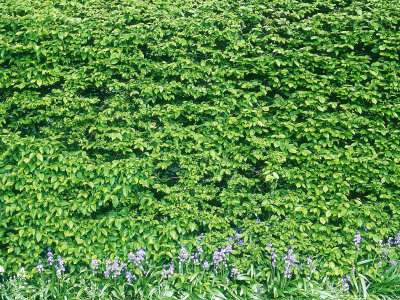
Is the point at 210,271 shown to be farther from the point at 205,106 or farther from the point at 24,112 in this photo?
the point at 24,112

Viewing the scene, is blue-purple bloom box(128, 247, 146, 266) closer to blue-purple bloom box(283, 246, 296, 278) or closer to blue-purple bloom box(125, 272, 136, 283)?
blue-purple bloom box(125, 272, 136, 283)

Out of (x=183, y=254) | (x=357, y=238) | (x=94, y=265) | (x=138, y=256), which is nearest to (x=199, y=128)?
(x=183, y=254)

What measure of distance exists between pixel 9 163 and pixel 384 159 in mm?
4227

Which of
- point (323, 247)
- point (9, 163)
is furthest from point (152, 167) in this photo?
point (323, 247)

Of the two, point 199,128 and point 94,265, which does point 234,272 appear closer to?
point 94,265

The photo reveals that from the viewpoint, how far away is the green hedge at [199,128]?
3299mm

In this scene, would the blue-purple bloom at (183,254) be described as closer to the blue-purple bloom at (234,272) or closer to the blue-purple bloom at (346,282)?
the blue-purple bloom at (234,272)

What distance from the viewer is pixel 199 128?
344cm

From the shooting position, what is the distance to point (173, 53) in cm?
344

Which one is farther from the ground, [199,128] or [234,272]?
[199,128]

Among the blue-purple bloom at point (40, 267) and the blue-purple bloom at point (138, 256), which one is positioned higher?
the blue-purple bloom at point (138, 256)

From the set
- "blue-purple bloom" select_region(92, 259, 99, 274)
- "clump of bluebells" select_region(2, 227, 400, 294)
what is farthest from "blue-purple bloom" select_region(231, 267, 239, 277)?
"blue-purple bloom" select_region(92, 259, 99, 274)

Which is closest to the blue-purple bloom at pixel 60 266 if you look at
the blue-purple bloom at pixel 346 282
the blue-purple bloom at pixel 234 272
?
the blue-purple bloom at pixel 234 272

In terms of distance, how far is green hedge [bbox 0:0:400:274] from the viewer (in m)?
3.30
